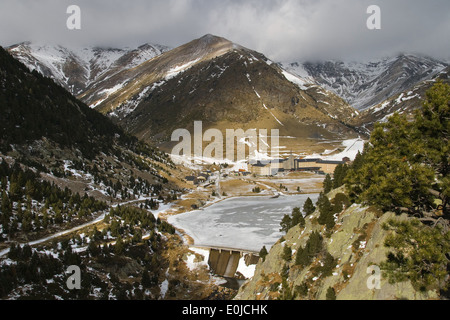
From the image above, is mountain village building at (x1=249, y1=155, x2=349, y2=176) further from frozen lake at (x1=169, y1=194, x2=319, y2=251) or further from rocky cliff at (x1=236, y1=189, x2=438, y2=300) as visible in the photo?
rocky cliff at (x1=236, y1=189, x2=438, y2=300)

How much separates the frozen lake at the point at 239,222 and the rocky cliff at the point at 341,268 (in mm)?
16574

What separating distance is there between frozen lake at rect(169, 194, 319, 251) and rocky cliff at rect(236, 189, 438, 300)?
16574 millimetres

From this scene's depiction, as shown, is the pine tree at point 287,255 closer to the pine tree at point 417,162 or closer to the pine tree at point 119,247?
the pine tree at point 417,162

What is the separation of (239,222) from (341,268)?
4437cm

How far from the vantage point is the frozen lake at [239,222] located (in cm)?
5397

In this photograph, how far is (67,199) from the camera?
6103 centimetres

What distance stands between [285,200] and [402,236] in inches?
3101

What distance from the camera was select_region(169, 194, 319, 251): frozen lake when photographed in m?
54.0

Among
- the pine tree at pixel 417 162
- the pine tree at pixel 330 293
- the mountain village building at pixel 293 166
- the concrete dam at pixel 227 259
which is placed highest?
the pine tree at pixel 417 162

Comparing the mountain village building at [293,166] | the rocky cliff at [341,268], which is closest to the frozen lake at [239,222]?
the rocky cliff at [341,268]

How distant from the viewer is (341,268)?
23.5m

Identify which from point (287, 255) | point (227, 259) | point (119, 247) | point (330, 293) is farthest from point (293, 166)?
point (330, 293)

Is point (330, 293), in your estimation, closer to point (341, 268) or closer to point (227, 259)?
point (341, 268)
